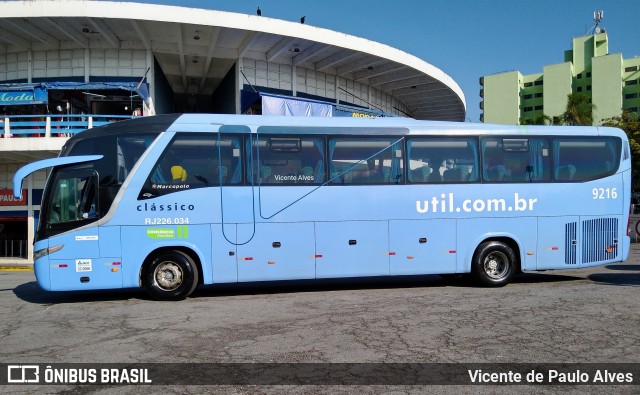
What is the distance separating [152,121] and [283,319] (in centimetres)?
461

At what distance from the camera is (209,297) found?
10047 millimetres

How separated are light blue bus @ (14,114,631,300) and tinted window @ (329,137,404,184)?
0.02 metres

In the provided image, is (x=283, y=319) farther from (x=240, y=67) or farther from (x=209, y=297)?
(x=240, y=67)

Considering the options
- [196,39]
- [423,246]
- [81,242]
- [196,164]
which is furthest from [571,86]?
[81,242]

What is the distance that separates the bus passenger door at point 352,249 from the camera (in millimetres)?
10008

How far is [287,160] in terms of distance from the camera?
989cm

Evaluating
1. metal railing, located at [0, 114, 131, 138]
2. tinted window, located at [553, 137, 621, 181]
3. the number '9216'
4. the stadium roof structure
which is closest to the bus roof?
tinted window, located at [553, 137, 621, 181]

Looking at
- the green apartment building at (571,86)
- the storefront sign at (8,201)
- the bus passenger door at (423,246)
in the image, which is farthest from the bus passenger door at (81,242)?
the green apartment building at (571,86)

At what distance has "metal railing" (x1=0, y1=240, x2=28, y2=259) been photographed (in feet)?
72.9

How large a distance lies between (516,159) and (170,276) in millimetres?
7665

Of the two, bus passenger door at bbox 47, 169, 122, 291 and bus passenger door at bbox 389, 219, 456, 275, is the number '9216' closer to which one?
bus passenger door at bbox 389, 219, 456, 275

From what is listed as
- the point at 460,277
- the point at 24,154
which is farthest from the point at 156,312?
the point at 24,154

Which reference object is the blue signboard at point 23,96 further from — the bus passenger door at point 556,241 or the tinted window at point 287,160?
the bus passenger door at point 556,241

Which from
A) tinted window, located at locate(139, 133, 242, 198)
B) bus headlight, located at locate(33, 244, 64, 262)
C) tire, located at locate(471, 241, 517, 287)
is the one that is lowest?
tire, located at locate(471, 241, 517, 287)
